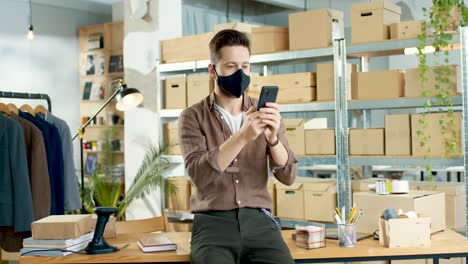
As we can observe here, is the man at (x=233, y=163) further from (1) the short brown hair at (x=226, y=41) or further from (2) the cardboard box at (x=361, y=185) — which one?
(2) the cardboard box at (x=361, y=185)

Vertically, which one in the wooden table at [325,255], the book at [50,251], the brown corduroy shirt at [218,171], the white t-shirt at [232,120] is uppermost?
the white t-shirt at [232,120]

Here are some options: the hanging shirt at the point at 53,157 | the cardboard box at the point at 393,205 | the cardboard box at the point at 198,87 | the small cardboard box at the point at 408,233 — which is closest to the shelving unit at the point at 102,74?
the cardboard box at the point at 198,87

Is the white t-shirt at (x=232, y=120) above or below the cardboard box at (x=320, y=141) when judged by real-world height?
above

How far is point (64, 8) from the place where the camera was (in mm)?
10289

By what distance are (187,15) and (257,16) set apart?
227 cm

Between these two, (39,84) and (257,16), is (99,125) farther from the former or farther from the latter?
(257,16)

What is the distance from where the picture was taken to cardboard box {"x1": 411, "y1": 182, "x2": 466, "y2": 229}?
4629mm

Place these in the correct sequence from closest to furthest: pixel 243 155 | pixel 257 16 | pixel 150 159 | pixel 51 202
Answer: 1. pixel 243 155
2. pixel 51 202
3. pixel 150 159
4. pixel 257 16

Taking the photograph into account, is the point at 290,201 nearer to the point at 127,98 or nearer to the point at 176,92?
the point at 127,98

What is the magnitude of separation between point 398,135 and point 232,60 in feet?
7.59

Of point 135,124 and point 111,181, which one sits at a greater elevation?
point 135,124

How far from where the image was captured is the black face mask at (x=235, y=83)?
2908mm

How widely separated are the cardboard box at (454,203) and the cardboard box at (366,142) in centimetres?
46

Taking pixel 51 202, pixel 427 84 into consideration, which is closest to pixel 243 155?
pixel 427 84
